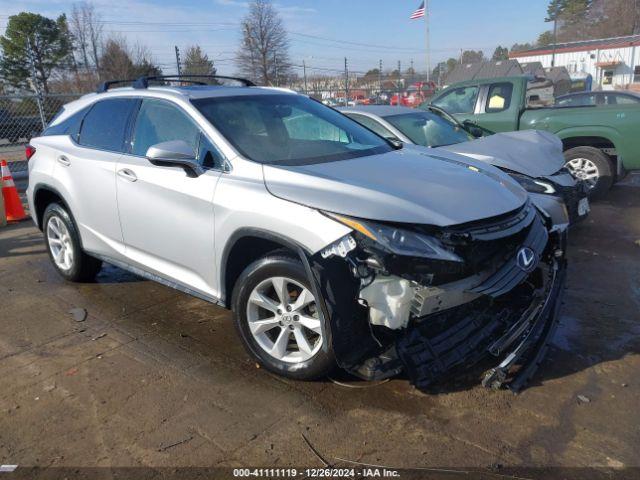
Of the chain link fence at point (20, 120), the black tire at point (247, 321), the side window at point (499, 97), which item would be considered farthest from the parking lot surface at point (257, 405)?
the chain link fence at point (20, 120)

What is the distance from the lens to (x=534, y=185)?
5.05 meters

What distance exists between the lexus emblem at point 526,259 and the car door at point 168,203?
1867mm

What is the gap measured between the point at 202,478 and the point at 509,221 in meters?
2.16

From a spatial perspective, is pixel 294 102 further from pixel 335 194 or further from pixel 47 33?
pixel 47 33

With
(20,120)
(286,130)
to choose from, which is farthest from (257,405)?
(20,120)

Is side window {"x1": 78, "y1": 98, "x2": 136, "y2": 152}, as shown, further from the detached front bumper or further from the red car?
the red car

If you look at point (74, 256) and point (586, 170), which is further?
point (586, 170)

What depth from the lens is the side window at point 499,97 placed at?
836cm

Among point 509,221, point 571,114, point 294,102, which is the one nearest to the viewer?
point 509,221

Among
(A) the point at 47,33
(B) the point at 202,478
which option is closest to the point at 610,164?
(B) the point at 202,478

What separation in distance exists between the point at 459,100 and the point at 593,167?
2330 millimetres

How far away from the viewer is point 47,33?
28172 mm

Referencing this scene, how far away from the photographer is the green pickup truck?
7.54 meters

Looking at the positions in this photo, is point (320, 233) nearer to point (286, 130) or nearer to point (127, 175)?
point (286, 130)
